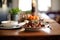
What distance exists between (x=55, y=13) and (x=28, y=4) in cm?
116

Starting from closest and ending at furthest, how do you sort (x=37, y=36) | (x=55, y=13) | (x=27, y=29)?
(x=37, y=36) → (x=27, y=29) → (x=55, y=13)

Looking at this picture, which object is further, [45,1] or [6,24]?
[45,1]

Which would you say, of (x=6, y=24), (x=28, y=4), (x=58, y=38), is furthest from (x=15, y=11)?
(x=28, y=4)

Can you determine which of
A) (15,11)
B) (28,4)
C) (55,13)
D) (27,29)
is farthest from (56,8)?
(27,29)

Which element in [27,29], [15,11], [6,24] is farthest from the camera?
[15,11]

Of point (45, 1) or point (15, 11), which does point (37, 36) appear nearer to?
point (15, 11)

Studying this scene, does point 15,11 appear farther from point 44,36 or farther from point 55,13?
point 55,13

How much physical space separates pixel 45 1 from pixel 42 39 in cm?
488

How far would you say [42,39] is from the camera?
1410 millimetres

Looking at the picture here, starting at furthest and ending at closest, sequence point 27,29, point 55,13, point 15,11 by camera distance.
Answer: point 55,13, point 15,11, point 27,29

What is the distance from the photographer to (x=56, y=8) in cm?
615

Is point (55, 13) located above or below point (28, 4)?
below

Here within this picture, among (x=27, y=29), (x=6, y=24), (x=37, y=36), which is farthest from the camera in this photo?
(x=6, y=24)

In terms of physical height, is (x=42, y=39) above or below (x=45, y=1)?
below
